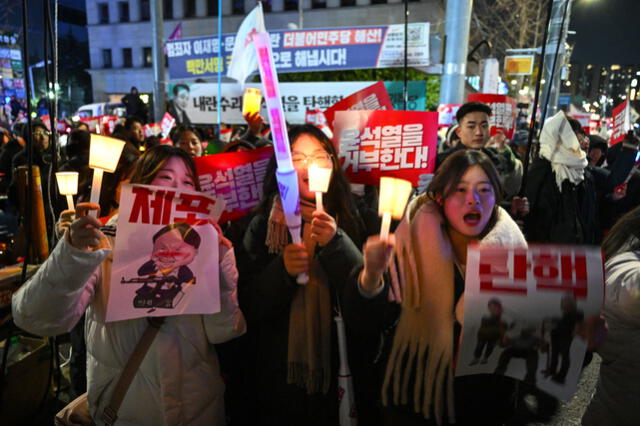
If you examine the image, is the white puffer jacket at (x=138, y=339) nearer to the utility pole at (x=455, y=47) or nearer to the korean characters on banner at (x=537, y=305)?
the korean characters on banner at (x=537, y=305)

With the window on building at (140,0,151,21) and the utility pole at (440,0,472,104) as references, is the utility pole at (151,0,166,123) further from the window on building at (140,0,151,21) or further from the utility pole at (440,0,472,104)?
the window on building at (140,0,151,21)

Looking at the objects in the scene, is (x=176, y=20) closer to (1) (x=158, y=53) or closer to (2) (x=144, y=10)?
(2) (x=144, y=10)

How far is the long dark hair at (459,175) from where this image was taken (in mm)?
1780

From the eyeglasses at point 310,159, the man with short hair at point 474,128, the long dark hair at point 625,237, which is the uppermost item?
the man with short hair at point 474,128

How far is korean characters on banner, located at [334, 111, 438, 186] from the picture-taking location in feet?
8.61

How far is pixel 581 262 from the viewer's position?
1.29m

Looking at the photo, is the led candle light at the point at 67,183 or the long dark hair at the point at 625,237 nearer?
the long dark hair at the point at 625,237

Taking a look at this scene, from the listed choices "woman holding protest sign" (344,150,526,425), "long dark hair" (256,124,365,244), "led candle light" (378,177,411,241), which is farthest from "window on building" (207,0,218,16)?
"led candle light" (378,177,411,241)

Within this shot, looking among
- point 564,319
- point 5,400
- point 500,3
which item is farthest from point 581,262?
point 500,3

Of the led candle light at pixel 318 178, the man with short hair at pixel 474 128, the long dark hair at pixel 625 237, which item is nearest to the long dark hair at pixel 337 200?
the led candle light at pixel 318 178

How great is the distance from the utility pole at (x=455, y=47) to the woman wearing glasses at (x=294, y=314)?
7.78m

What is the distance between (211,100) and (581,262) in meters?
9.98

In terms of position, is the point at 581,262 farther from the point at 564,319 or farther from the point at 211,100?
the point at 211,100

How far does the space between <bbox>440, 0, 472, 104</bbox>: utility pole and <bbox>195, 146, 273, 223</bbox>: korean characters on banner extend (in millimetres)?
7324
